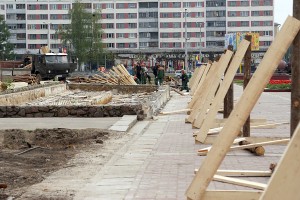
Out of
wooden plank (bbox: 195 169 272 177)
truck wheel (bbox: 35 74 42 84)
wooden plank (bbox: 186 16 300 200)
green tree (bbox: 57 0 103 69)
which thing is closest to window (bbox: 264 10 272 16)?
green tree (bbox: 57 0 103 69)

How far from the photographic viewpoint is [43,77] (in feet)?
167

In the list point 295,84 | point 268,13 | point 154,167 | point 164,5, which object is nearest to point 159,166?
point 154,167

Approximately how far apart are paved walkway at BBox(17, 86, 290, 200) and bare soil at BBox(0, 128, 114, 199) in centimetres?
41

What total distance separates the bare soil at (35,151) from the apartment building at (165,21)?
365 ft

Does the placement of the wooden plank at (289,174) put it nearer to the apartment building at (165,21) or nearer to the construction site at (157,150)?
the construction site at (157,150)

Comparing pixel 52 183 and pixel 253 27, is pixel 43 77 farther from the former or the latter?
pixel 253 27

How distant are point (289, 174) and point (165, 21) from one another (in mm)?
125327

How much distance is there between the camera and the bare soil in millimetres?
8352

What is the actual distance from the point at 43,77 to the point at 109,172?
43.1 meters

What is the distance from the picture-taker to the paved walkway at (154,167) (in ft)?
22.9

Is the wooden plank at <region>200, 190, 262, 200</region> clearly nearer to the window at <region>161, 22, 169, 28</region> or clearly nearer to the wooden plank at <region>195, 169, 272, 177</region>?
the wooden plank at <region>195, 169, 272, 177</region>

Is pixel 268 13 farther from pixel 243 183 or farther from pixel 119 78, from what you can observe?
pixel 243 183

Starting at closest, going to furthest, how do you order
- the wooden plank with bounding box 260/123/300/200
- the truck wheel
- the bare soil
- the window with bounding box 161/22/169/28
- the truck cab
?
the wooden plank with bounding box 260/123/300/200, the bare soil, the truck wheel, the truck cab, the window with bounding box 161/22/169/28

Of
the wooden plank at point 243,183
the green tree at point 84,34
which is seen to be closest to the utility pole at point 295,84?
the wooden plank at point 243,183
